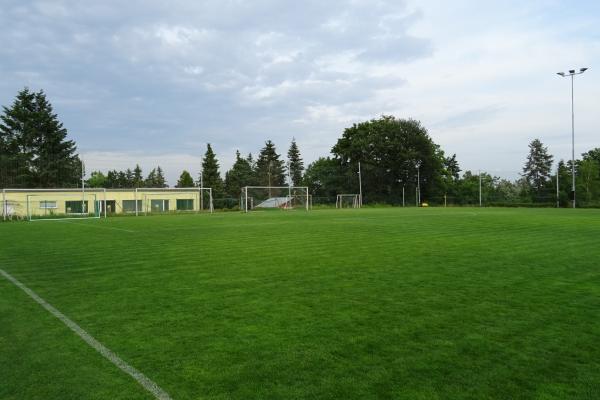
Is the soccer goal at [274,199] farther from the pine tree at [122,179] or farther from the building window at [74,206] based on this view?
the pine tree at [122,179]

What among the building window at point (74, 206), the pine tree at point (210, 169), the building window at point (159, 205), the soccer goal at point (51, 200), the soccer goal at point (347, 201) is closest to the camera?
the soccer goal at point (51, 200)

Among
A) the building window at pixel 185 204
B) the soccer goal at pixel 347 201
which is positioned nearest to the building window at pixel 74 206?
the building window at pixel 185 204

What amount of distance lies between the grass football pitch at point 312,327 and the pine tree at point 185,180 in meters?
81.3

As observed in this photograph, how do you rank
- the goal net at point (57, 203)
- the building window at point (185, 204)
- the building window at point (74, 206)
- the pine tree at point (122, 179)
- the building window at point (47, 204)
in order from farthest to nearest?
the pine tree at point (122, 179)
the building window at point (185, 204)
the building window at point (74, 206)
the building window at point (47, 204)
the goal net at point (57, 203)

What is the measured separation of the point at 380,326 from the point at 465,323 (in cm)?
90

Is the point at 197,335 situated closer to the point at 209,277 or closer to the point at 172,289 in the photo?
the point at 172,289

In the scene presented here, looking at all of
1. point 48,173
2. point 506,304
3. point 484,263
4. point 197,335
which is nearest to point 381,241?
point 484,263

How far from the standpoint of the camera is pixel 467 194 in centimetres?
5084

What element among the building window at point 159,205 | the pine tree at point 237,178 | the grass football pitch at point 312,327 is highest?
the pine tree at point 237,178

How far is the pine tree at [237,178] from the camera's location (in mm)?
76812

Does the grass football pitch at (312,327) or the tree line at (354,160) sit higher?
the tree line at (354,160)

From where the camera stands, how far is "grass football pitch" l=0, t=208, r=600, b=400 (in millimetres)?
3279

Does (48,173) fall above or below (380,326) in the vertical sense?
above

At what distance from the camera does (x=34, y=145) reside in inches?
2361
